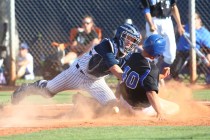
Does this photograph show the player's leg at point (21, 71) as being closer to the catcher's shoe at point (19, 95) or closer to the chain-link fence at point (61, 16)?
the chain-link fence at point (61, 16)

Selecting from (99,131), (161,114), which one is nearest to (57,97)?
(161,114)

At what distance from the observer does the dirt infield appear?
7.92 metres

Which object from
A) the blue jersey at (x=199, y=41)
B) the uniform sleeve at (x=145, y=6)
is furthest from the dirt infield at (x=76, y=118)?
the blue jersey at (x=199, y=41)

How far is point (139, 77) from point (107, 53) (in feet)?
1.89

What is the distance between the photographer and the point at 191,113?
30.9 ft

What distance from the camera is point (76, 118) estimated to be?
8.95 m

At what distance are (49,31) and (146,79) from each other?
9.66 m

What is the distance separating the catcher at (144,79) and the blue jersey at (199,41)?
6.30 m

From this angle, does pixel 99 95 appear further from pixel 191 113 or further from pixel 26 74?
pixel 26 74

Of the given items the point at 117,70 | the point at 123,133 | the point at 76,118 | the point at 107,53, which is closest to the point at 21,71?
the point at 76,118

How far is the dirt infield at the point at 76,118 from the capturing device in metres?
7.92

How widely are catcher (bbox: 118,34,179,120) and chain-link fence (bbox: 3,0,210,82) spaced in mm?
8442

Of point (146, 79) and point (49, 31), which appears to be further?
point (49, 31)

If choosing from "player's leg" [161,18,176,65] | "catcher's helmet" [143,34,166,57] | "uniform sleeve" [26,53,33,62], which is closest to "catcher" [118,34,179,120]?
"catcher's helmet" [143,34,166,57]
